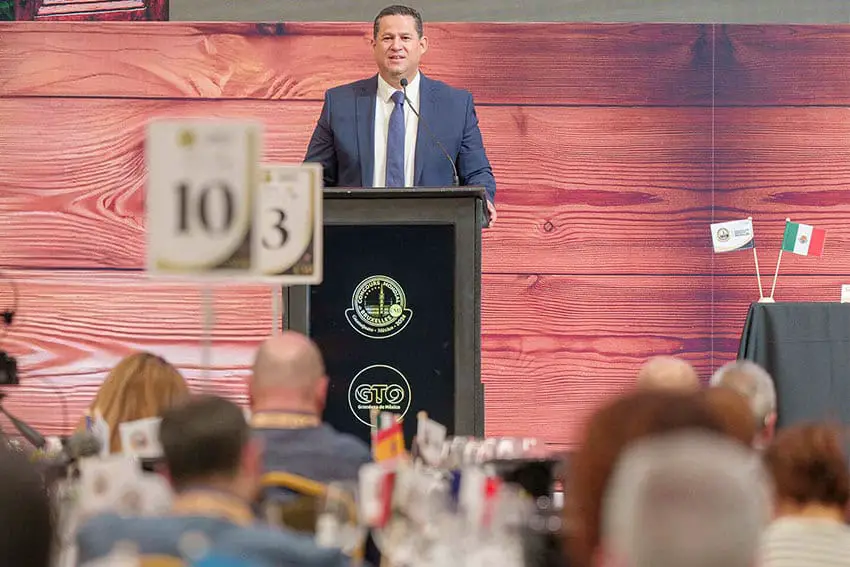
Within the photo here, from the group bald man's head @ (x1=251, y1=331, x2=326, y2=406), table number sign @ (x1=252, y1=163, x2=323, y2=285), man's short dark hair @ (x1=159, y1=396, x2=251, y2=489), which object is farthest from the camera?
table number sign @ (x1=252, y1=163, x2=323, y2=285)

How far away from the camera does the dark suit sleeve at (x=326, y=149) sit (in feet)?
17.1

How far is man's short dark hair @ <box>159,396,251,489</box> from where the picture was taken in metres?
2.21

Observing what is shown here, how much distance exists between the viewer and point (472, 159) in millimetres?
5262

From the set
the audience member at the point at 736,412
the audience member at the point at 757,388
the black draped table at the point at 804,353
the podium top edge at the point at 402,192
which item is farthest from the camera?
the black draped table at the point at 804,353

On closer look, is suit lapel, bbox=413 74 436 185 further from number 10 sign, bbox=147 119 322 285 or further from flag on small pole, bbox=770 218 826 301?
flag on small pole, bbox=770 218 826 301

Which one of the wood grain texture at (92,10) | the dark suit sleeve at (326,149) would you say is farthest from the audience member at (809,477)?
the wood grain texture at (92,10)

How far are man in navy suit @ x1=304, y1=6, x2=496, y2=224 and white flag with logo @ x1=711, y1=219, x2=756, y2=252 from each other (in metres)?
1.97

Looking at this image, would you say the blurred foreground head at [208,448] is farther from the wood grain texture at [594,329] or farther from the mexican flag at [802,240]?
the mexican flag at [802,240]

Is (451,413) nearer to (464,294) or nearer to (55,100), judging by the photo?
(464,294)

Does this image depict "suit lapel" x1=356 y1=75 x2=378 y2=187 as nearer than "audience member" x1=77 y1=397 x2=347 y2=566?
No

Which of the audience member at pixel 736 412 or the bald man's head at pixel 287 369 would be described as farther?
the bald man's head at pixel 287 369

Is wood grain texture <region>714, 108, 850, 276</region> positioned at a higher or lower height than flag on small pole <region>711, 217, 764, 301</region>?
higher

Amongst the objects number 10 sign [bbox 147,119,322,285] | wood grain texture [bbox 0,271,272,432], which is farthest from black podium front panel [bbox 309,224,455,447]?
wood grain texture [bbox 0,271,272,432]

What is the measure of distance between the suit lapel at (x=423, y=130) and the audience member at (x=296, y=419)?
75.9 inches
